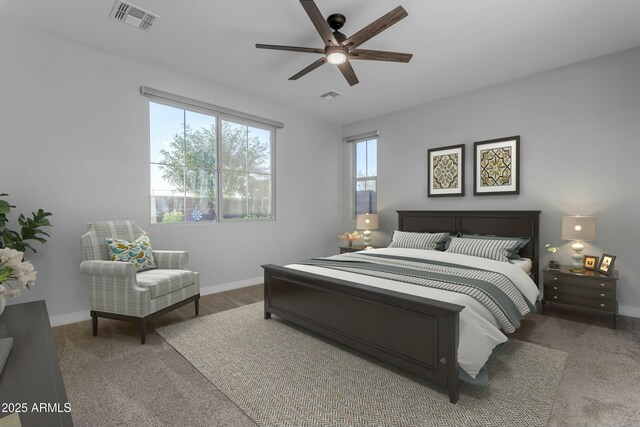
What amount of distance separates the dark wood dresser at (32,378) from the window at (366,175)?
4834 millimetres

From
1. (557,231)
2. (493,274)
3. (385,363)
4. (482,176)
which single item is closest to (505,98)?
(482,176)

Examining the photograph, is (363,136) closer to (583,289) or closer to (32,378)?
(583,289)

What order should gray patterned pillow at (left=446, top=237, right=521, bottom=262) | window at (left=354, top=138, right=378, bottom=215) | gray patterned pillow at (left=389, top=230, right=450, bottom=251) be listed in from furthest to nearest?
1. window at (left=354, top=138, right=378, bottom=215)
2. gray patterned pillow at (left=389, top=230, right=450, bottom=251)
3. gray patterned pillow at (left=446, top=237, right=521, bottom=262)

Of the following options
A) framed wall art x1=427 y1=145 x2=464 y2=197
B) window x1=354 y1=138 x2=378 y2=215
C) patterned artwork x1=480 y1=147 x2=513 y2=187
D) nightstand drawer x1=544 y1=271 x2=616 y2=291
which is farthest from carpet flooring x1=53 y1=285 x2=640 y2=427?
window x1=354 y1=138 x2=378 y2=215

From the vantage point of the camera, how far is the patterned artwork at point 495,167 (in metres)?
4.07

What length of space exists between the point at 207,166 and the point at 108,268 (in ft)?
6.37

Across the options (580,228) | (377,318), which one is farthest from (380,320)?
(580,228)

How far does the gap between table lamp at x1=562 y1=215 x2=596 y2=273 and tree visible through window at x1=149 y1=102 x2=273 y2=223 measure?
12.6 ft

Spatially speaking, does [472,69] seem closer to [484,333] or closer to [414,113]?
[414,113]

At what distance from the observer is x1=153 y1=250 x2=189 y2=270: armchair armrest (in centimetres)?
333

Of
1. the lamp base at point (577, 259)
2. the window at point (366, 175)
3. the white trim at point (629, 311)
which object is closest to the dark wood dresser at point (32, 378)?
the lamp base at point (577, 259)

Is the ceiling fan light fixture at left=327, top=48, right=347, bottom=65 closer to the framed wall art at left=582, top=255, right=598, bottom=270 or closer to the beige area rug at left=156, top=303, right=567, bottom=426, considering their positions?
the beige area rug at left=156, top=303, right=567, bottom=426

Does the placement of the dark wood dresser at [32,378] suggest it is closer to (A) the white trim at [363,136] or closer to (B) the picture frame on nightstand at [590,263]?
(B) the picture frame on nightstand at [590,263]

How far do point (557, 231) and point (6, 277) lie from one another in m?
4.78
